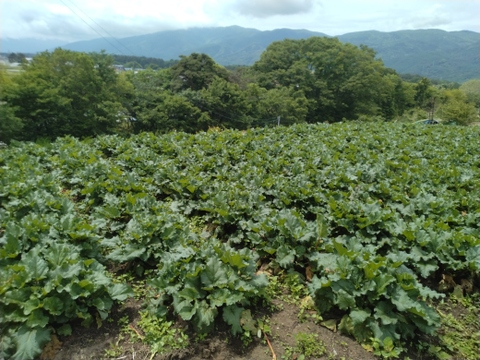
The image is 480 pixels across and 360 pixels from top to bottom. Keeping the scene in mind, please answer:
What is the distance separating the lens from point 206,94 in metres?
37.4

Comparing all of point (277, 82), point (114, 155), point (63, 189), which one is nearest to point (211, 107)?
point (277, 82)

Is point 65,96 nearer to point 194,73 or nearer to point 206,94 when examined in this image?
point 206,94

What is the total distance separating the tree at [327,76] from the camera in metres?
51.0

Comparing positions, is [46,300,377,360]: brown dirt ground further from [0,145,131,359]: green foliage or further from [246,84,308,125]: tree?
[246,84,308,125]: tree

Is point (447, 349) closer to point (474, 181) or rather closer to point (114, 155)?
point (474, 181)

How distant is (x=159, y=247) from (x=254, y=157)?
18.3 ft

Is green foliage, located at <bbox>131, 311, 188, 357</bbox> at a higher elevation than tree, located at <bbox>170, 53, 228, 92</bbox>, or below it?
below

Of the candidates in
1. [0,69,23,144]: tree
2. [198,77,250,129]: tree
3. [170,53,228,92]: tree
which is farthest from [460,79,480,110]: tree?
[0,69,23,144]: tree

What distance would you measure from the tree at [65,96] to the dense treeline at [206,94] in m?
0.08

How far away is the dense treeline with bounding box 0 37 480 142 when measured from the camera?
84.5 ft

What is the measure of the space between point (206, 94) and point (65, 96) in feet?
50.1

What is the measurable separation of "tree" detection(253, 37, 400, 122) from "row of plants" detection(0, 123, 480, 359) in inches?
1742

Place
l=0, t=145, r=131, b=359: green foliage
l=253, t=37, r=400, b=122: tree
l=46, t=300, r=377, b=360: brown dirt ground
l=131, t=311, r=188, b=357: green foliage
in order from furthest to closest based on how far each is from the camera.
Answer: l=253, t=37, r=400, b=122: tree, l=131, t=311, r=188, b=357: green foliage, l=46, t=300, r=377, b=360: brown dirt ground, l=0, t=145, r=131, b=359: green foliage

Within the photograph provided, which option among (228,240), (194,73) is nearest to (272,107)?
(194,73)
